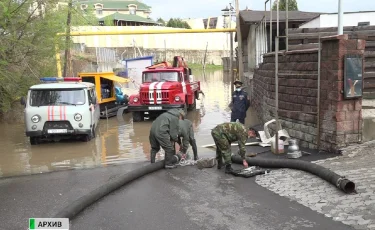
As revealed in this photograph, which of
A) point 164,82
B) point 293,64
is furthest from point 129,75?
point 293,64

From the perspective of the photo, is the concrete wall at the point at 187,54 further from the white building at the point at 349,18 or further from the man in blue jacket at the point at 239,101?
the man in blue jacket at the point at 239,101

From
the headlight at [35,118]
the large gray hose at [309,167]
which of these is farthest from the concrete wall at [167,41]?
the large gray hose at [309,167]

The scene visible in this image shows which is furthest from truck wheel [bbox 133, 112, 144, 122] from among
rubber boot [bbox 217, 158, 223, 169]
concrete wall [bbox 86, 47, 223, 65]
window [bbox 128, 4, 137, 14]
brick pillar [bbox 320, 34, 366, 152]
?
window [bbox 128, 4, 137, 14]

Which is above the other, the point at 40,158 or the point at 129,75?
the point at 129,75

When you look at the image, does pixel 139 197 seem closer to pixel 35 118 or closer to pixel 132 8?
pixel 35 118

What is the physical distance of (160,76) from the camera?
18141 millimetres

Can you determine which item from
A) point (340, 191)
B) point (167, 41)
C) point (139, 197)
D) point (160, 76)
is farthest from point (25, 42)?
point (167, 41)

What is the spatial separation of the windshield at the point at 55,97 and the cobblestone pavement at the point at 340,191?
7.16 meters

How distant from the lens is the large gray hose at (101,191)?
5.64 meters

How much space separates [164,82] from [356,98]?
10584 mm

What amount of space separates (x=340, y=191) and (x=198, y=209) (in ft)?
6.87

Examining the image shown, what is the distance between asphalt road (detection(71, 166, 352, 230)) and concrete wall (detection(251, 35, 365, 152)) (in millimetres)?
2067

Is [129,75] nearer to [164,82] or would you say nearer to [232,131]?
[164,82]

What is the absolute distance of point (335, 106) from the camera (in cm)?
791
